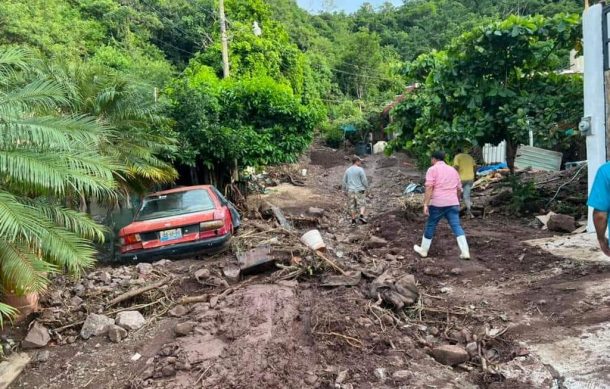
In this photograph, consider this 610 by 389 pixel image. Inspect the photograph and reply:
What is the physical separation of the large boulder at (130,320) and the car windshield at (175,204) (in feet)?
8.79

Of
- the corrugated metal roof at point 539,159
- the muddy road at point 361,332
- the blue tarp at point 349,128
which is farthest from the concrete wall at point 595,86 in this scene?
the blue tarp at point 349,128

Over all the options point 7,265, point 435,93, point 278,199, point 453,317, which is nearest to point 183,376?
point 7,265

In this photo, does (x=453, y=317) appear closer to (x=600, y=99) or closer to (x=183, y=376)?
(x=183, y=376)

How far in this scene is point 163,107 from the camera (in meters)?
12.5

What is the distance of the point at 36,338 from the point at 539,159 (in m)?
17.1

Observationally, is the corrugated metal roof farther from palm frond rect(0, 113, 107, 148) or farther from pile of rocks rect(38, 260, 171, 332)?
palm frond rect(0, 113, 107, 148)

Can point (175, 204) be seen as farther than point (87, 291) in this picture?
Yes

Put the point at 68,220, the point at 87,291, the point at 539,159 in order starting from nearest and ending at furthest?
the point at 68,220 < the point at 87,291 < the point at 539,159

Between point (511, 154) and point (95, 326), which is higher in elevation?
point (511, 154)

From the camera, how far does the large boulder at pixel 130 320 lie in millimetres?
5750

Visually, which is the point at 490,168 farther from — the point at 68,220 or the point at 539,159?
the point at 68,220

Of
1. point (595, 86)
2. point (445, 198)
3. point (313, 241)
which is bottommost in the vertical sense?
point (313, 241)

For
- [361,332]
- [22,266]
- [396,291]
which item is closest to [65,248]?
[22,266]

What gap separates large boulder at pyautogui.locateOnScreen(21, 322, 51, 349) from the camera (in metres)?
5.47
